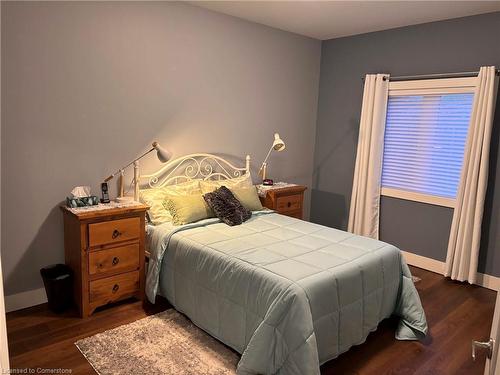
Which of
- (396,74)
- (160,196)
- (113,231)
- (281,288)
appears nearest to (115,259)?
(113,231)

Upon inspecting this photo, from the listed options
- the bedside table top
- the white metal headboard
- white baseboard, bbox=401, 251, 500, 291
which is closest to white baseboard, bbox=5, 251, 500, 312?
white baseboard, bbox=401, 251, 500, 291

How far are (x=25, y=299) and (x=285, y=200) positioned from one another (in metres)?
2.55

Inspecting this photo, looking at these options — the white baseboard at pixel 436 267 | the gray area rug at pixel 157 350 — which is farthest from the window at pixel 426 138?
the gray area rug at pixel 157 350

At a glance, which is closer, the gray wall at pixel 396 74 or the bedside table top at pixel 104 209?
the bedside table top at pixel 104 209

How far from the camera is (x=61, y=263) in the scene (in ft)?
10.0

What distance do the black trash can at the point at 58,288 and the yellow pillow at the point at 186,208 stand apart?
898 millimetres

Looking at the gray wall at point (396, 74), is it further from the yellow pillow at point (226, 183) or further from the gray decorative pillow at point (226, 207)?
the gray decorative pillow at point (226, 207)

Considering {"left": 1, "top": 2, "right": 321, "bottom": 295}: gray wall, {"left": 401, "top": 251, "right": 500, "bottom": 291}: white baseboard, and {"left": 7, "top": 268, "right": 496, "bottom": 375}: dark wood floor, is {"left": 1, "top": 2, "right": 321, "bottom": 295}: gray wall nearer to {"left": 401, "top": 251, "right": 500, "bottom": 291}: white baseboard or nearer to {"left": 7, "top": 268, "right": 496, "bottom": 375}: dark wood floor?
{"left": 7, "top": 268, "right": 496, "bottom": 375}: dark wood floor

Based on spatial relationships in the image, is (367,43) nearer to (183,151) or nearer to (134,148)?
(183,151)

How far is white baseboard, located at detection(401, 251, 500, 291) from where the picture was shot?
357 cm

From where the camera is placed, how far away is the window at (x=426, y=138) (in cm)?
375

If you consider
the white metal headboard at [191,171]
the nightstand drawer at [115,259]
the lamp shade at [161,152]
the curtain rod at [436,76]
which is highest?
the curtain rod at [436,76]

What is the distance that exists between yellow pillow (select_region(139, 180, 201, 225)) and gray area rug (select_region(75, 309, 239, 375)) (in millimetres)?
832

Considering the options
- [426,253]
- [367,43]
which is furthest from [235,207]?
[367,43]
